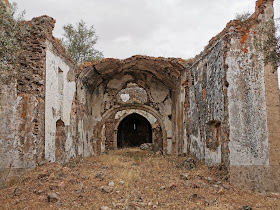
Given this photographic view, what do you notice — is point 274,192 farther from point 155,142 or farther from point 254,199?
point 155,142

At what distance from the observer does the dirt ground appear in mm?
5371

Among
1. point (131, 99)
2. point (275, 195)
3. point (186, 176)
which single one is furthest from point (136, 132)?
point (275, 195)

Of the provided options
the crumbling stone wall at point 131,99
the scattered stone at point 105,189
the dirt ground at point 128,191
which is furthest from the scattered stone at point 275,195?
the crumbling stone wall at point 131,99

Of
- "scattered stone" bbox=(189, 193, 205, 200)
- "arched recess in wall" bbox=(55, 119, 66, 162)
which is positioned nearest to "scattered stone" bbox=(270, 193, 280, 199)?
"scattered stone" bbox=(189, 193, 205, 200)

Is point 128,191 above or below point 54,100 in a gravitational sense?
below

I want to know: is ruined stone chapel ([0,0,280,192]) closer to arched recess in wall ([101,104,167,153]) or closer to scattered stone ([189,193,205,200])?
scattered stone ([189,193,205,200])

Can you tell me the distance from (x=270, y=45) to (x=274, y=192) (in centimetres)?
374

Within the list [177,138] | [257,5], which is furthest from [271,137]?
[177,138]

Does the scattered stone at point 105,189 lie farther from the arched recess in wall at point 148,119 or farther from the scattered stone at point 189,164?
the arched recess in wall at point 148,119

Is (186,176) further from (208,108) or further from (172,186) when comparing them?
(208,108)

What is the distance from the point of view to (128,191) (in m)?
6.21

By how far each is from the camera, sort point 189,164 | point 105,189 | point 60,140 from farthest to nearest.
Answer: point 60,140 → point 189,164 → point 105,189

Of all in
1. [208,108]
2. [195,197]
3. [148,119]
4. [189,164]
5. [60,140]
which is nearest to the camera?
[195,197]

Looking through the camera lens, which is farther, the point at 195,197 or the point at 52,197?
the point at 195,197
